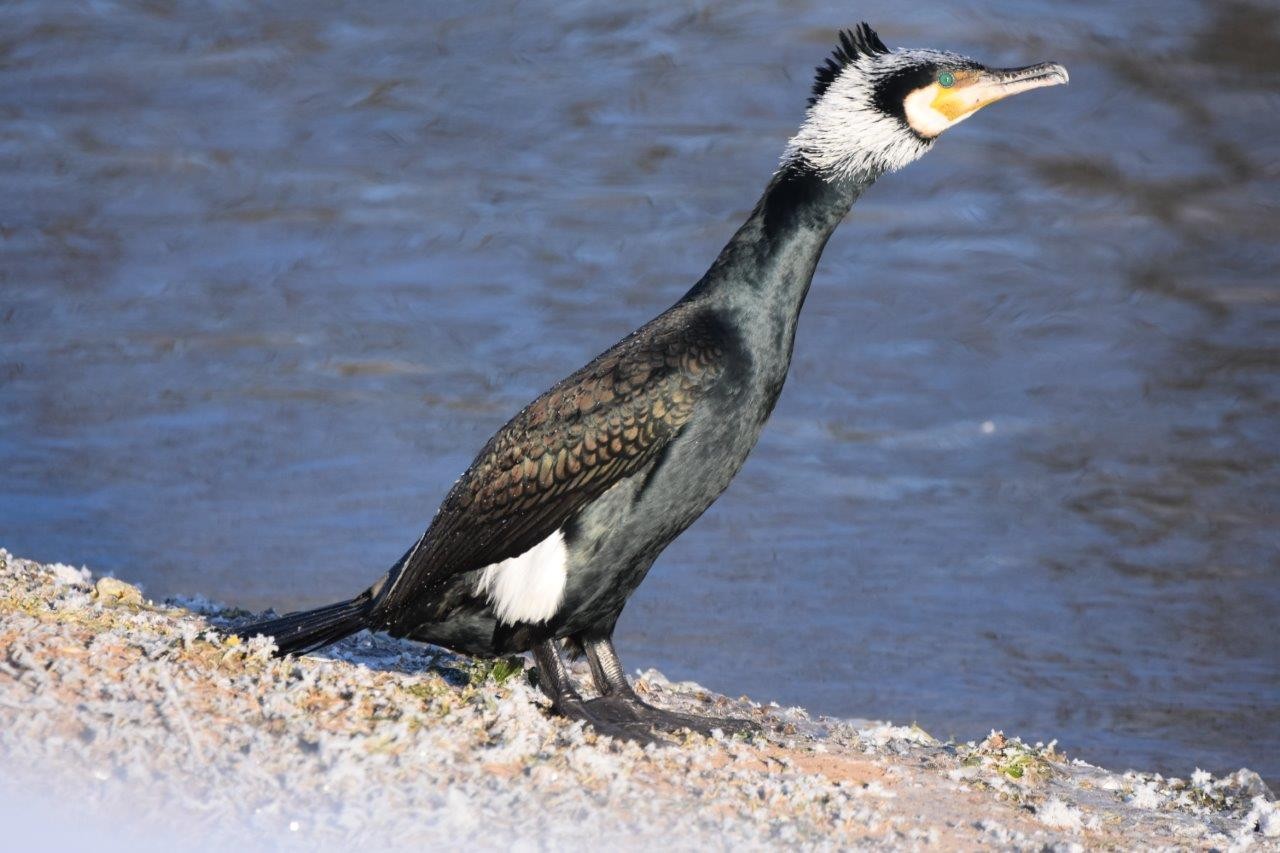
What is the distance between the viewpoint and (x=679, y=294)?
10.5 metres

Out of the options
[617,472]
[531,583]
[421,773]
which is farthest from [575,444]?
[421,773]

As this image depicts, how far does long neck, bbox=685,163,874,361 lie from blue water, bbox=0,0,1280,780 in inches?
111

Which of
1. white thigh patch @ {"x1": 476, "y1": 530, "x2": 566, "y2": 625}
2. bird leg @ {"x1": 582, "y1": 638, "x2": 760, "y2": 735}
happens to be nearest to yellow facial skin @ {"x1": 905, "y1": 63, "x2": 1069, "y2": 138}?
white thigh patch @ {"x1": 476, "y1": 530, "x2": 566, "y2": 625}

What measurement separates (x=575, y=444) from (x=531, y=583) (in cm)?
38

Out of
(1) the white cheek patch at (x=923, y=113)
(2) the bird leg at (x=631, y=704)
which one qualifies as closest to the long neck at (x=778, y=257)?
(1) the white cheek patch at (x=923, y=113)

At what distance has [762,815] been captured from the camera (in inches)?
147

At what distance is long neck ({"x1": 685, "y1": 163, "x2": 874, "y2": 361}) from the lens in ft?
14.9

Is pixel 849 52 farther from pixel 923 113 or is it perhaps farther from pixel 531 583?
pixel 531 583

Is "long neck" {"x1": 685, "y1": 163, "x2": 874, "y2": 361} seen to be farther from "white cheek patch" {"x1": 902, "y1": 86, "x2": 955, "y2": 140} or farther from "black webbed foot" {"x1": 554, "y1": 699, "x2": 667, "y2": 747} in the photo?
"black webbed foot" {"x1": 554, "y1": 699, "x2": 667, "y2": 747}

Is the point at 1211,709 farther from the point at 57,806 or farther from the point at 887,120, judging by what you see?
the point at 57,806

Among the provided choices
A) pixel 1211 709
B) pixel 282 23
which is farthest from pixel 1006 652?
pixel 282 23

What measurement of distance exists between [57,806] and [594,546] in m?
1.60

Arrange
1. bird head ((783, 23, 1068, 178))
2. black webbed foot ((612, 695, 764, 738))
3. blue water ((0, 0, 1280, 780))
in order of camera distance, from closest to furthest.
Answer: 1. black webbed foot ((612, 695, 764, 738))
2. bird head ((783, 23, 1068, 178))
3. blue water ((0, 0, 1280, 780))

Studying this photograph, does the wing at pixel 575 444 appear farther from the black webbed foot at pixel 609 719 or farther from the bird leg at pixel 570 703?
the black webbed foot at pixel 609 719
